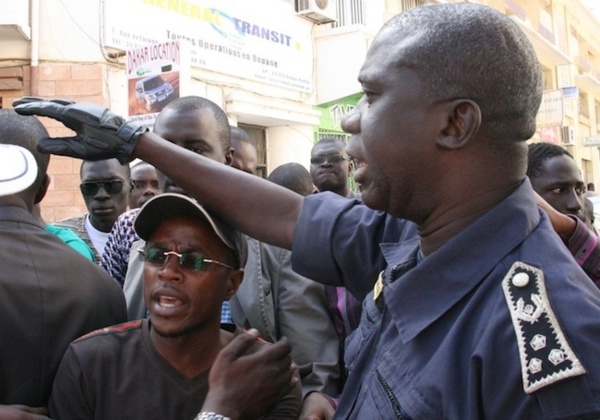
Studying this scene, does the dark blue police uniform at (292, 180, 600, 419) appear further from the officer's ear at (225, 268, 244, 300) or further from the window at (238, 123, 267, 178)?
the window at (238, 123, 267, 178)

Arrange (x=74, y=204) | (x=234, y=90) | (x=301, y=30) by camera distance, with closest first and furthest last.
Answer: (x=74, y=204), (x=234, y=90), (x=301, y=30)

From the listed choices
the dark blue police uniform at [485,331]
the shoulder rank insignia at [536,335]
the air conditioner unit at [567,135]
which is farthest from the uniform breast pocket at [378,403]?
the air conditioner unit at [567,135]

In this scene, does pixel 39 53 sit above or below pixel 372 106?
above

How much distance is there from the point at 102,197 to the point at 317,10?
310 inches

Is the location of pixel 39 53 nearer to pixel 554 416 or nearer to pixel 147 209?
pixel 147 209

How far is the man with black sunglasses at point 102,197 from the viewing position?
13.0ft

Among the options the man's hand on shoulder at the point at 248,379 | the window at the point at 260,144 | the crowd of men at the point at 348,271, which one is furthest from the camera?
the window at the point at 260,144

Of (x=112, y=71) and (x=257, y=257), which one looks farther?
(x=112, y=71)

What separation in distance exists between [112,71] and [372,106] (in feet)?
24.3

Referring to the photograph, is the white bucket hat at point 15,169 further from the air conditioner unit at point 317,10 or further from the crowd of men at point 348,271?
the air conditioner unit at point 317,10

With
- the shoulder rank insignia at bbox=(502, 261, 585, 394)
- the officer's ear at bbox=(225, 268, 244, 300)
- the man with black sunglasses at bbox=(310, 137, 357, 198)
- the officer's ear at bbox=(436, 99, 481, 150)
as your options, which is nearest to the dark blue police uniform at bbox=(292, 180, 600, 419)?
the shoulder rank insignia at bbox=(502, 261, 585, 394)

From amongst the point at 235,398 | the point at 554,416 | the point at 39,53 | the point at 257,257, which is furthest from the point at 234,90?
the point at 554,416

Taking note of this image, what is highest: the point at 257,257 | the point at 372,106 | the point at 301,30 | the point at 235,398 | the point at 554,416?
the point at 301,30

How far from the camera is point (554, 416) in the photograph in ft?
3.23
